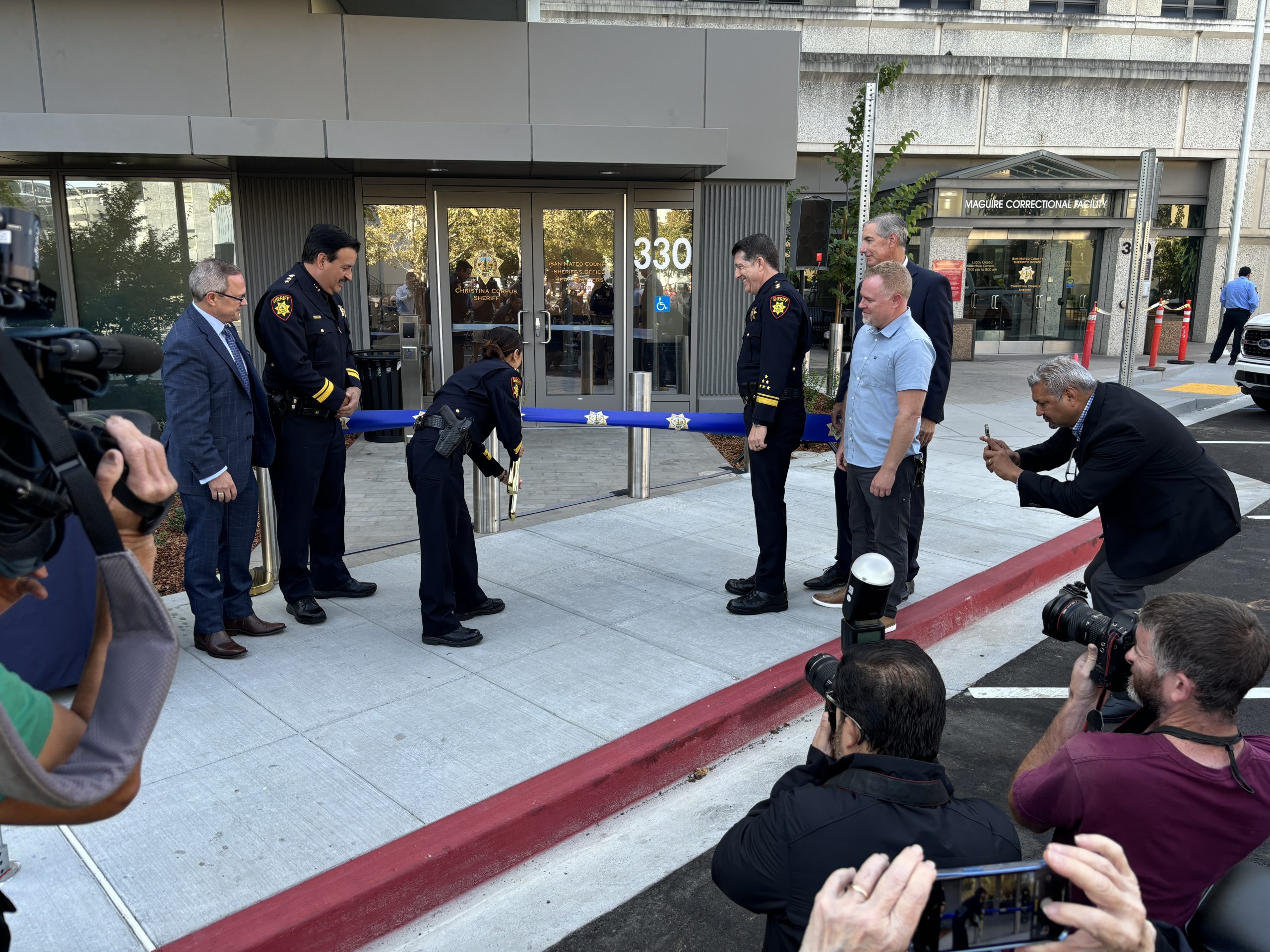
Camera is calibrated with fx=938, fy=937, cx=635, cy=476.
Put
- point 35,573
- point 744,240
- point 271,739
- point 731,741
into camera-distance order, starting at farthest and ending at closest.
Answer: point 744,240 → point 731,741 → point 271,739 → point 35,573

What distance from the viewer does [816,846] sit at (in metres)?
1.92

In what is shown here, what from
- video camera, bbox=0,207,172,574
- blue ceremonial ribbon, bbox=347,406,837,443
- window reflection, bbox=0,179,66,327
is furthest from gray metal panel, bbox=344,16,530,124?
video camera, bbox=0,207,172,574

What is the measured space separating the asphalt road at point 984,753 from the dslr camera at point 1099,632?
1.13m

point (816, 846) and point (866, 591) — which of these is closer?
point (816, 846)

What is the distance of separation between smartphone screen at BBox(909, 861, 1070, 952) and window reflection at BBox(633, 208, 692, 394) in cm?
1174

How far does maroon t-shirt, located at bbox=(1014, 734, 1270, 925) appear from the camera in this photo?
2199mm

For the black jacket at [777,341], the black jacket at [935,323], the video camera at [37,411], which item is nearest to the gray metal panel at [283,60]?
the black jacket at [777,341]

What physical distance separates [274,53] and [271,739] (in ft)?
30.5

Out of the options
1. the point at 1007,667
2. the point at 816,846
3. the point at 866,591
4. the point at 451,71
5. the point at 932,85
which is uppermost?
the point at 932,85

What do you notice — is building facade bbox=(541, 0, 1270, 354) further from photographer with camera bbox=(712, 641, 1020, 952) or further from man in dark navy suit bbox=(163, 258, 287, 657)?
photographer with camera bbox=(712, 641, 1020, 952)

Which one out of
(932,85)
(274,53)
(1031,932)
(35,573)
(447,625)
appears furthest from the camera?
(932,85)

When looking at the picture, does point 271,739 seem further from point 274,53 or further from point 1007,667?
point 274,53

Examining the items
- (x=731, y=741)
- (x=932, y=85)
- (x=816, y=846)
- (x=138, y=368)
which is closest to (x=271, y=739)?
(x=731, y=741)

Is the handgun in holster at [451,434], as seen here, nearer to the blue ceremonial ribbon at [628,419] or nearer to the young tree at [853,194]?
the blue ceremonial ribbon at [628,419]
